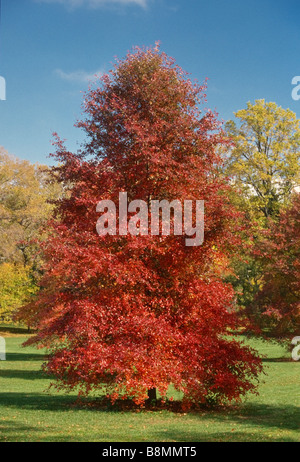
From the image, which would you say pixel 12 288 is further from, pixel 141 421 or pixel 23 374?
pixel 141 421

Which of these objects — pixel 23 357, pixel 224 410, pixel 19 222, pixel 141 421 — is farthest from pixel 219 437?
pixel 19 222

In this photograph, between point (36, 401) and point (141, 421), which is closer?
point (141, 421)

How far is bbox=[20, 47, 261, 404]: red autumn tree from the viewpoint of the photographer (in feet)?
35.1

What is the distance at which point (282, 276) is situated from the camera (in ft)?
A: 56.6

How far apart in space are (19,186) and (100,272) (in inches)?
1592

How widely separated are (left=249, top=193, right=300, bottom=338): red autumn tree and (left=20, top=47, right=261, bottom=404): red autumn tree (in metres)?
3.42

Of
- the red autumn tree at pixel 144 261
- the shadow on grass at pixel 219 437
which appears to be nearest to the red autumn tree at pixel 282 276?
the red autumn tree at pixel 144 261

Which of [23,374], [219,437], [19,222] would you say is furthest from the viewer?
[19,222]

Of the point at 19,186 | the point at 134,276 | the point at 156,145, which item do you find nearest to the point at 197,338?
the point at 134,276

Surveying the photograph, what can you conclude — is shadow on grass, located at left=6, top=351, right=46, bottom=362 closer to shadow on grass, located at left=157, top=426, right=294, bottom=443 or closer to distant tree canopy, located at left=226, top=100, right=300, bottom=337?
distant tree canopy, located at left=226, top=100, right=300, bottom=337

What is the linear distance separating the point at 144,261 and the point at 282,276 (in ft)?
23.5
